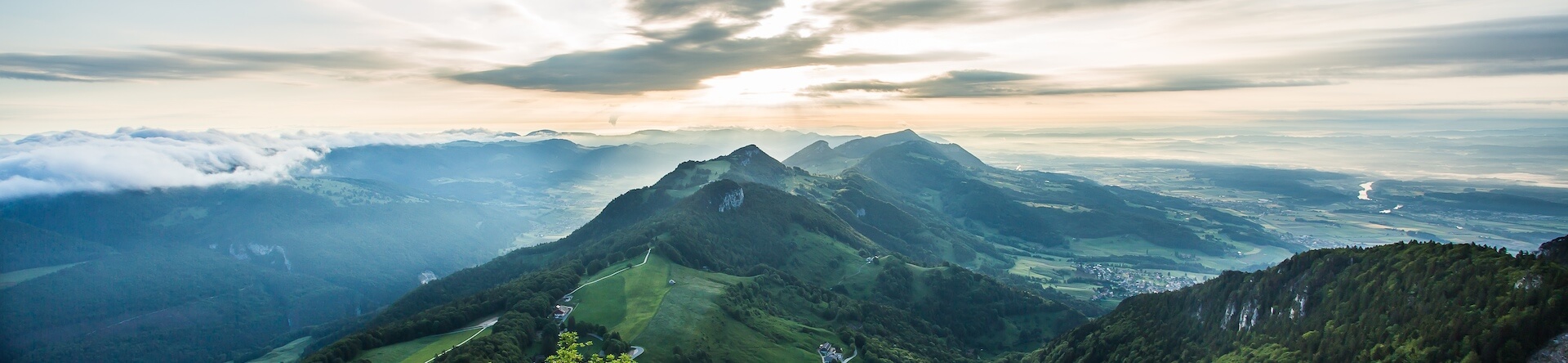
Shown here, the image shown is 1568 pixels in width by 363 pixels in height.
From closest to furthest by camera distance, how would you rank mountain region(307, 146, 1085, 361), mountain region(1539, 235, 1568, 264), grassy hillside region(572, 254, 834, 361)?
mountain region(1539, 235, 1568, 264) → mountain region(307, 146, 1085, 361) → grassy hillside region(572, 254, 834, 361)

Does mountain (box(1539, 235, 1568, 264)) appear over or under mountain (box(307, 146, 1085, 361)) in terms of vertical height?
over

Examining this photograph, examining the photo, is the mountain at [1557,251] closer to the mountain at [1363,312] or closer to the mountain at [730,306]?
the mountain at [1363,312]

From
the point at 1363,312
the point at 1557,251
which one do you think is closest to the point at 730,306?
the point at 1363,312

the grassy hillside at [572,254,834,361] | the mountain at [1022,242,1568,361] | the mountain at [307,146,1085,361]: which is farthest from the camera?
the grassy hillside at [572,254,834,361]

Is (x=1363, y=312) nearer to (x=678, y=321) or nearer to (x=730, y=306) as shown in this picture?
(x=678, y=321)

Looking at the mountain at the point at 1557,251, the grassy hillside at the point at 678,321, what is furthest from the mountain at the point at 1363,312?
the grassy hillside at the point at 678,321

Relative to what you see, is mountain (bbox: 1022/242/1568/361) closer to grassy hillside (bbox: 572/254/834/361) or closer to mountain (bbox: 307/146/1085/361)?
mountain (bbox: 307/146/1085/361)

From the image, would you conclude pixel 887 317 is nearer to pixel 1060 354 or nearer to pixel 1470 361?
pixel 1060 354

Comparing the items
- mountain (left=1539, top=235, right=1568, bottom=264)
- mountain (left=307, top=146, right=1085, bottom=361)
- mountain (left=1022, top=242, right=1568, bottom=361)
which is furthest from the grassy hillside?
mountain (left=1539, top=235, right=1568, bottom=264)
